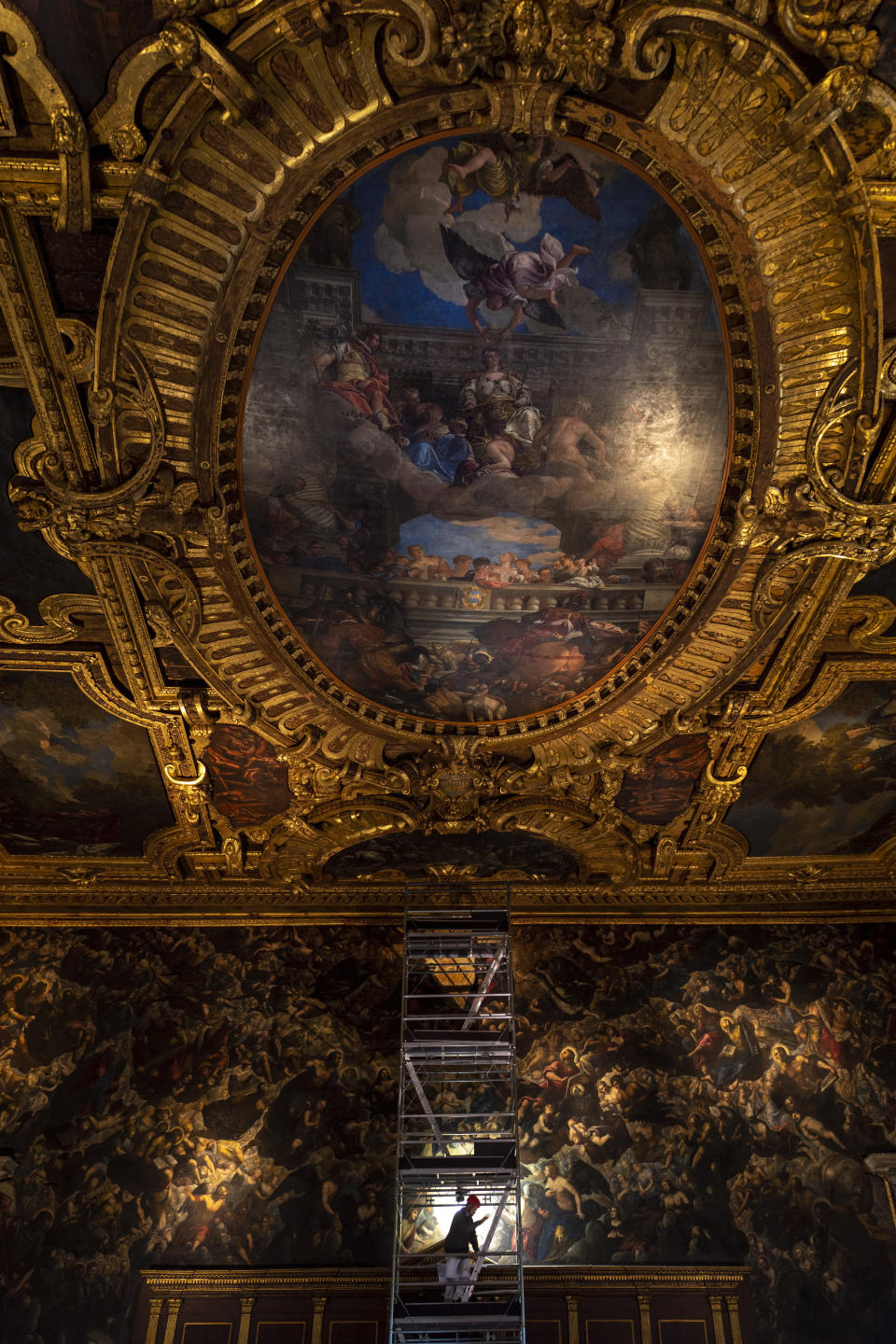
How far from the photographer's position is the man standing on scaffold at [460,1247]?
366 inches

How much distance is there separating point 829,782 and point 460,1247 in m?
6.56

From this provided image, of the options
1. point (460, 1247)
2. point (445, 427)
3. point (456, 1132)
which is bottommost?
point (460, 1247)

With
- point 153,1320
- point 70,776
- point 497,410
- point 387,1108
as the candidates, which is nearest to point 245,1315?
point 153,1320

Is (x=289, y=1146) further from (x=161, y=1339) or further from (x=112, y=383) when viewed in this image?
(x=112, y=383)

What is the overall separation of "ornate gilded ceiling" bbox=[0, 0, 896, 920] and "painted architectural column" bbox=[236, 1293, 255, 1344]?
4.75m

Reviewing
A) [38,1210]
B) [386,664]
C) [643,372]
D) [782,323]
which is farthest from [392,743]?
[38,1210]

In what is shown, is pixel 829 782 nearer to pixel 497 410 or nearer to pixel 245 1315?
pixel 497 410

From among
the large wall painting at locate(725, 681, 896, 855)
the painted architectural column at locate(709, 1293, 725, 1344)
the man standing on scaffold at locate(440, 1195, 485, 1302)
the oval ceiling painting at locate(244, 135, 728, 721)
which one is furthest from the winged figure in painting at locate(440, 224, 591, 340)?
the painted architectural column at locate(709, 1293, 725, 1344)

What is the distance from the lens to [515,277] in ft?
21.6

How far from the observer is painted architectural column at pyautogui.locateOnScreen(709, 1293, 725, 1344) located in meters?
9.62

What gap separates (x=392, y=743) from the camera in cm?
997

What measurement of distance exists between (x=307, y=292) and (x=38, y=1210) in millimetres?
9971

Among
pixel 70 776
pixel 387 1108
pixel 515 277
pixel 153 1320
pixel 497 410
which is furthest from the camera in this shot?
pixel 387 1108

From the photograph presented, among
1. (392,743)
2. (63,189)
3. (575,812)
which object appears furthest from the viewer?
(575,812)
